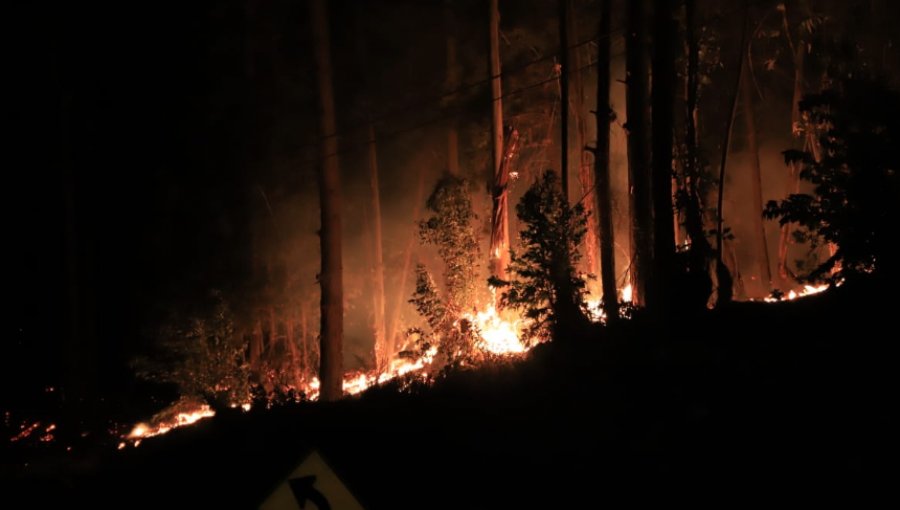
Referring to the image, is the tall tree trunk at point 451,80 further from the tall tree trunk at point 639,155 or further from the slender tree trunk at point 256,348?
the tall tree trunk at point 639,155

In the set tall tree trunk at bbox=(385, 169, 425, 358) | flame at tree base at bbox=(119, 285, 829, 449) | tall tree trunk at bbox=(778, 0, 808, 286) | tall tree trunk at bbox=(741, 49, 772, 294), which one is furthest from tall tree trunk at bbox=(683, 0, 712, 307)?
tall tree trunk at bbox=(385, 169, 425, 358)

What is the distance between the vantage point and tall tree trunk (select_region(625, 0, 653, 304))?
12805 mm

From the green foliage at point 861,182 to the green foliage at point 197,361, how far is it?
46.3ft

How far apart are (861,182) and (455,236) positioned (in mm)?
8947

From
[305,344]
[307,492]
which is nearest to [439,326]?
[307,492]

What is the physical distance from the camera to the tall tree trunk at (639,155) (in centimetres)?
1280

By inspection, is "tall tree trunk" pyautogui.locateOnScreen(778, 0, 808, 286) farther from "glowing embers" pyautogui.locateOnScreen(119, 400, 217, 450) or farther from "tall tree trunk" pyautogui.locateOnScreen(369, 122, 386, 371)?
"glowing embers" pyautogui.locateOnScreen(119, 400, 217, 450)

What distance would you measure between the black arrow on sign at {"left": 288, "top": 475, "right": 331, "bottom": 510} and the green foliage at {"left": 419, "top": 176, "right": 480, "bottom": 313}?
10167 mm

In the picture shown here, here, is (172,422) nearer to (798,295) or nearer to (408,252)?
(408,252)

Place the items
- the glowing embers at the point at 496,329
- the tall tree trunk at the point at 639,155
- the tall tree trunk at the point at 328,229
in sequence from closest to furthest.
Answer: the tall tree trunk at the point at 639,155 < the glowing embers at the point at 496,329 < the tall tree trunk at the point at 328,229

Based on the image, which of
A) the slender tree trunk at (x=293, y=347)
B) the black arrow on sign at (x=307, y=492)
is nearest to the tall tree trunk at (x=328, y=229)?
the slender tree trunk at (x=293, y=347)

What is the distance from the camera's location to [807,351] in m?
7.11

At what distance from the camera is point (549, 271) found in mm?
11148

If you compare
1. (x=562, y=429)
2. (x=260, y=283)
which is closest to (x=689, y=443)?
(x=562, y=429)
